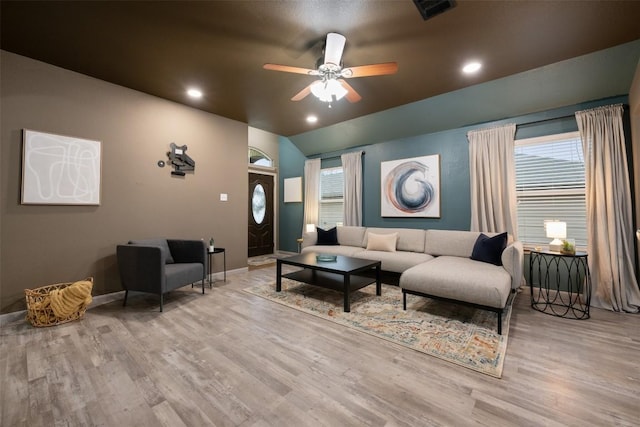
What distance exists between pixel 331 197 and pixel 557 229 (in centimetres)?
381

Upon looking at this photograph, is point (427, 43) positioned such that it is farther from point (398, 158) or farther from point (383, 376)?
point (383, 376)

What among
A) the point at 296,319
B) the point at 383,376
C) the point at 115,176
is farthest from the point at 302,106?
the point at 383,376

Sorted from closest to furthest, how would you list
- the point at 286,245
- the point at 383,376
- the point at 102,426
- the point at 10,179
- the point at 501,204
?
the point at 102,426 < the point at 383,376 < the point at 10,179 < the point at 501,204 < the point at 286,245

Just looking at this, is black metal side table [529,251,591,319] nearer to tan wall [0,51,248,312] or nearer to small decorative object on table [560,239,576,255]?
small decorative object on table [560,239,576,255]

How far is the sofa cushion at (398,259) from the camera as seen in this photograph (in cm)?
362

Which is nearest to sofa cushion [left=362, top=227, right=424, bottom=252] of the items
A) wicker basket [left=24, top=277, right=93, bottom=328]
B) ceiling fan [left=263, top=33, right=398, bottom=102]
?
ceiling fan [left=263, top=33, right=398, bottom=102]

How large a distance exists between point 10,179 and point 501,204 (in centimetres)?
573

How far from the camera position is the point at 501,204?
3.62m

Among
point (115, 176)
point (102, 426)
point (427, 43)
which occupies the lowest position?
point (102, 426)

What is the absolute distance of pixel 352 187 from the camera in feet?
17.2

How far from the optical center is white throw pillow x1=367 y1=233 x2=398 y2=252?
4164 mm

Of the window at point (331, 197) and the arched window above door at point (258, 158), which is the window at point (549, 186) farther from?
the arched window above door at point (258, 158)

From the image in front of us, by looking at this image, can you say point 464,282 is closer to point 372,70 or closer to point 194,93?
point 372,70

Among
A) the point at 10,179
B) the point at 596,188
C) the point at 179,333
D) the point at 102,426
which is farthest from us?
the point at 596,188
